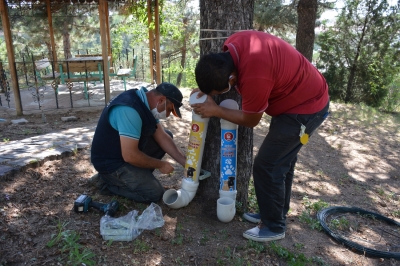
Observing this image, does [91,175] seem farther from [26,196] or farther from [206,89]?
[206,89]

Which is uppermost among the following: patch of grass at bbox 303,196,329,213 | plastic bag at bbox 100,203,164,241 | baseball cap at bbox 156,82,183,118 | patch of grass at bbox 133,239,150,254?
baseball cap at bbox 156,82,183,118

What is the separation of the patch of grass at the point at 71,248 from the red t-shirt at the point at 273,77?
1.34 m

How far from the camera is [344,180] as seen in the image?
14.7 feet

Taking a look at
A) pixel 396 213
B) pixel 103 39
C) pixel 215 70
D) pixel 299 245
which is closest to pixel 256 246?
pixel 299 245

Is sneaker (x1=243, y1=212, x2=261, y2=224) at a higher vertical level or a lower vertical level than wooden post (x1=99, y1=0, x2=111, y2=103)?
lower

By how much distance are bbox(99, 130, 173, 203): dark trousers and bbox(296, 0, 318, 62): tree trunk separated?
5.85 m

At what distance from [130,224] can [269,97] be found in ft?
4.45

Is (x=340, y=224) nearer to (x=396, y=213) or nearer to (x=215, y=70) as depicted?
(x=396, y=213)

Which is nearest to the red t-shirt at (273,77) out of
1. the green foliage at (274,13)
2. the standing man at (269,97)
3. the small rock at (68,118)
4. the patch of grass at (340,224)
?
the standing man at (269,97)

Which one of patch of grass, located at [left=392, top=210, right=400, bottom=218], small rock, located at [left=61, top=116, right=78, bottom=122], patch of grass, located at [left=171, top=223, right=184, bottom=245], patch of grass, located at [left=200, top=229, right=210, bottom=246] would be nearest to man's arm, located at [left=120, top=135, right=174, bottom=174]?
patch of grass, located at [left=171, top=223, right=184, bottom=245]

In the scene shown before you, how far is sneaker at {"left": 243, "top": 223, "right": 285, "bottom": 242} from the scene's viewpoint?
243 cm

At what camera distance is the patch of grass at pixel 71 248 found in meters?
1.93

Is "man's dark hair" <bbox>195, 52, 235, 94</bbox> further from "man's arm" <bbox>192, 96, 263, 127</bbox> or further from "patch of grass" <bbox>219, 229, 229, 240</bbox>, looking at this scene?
"patch of grass" <bbox>219, 229, 229, 240</bbox>

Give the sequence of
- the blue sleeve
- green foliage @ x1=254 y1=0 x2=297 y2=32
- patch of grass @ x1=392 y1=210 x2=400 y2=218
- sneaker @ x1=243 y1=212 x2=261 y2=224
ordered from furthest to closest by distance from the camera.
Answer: green foliage @ x1=254 y1=0 x2=297 y2=32 < patch of grass @ x1=392 y1=210 x2=400 y2=218 < sneaker @ x1=243 y1=212 x2=261 y2=224 < the blue sleeve
